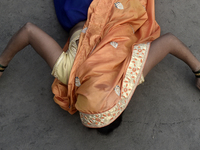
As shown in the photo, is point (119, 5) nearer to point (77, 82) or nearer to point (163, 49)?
point (163, 49)

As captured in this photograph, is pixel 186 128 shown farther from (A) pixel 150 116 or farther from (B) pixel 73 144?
(B) pixel 73 144

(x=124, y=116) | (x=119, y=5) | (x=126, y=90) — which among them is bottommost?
(x=124, y=116)

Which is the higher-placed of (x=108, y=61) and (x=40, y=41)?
(x=40, y=41)

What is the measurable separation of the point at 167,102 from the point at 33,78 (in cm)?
117

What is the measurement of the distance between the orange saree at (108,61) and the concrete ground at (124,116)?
8.8 inches

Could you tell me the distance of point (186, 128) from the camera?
1.46 metres

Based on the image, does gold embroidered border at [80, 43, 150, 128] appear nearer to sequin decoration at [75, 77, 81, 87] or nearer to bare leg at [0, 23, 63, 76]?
sequin decoration at [75, 77, 81, 87]

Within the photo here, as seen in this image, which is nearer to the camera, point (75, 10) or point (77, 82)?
point (77, 82)

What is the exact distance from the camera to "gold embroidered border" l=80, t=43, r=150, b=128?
1.11 metres

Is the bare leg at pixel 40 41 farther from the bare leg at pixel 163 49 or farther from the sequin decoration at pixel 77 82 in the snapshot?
the bare leg at pixel 163 49

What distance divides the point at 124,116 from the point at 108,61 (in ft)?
1.88

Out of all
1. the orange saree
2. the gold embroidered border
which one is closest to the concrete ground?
the orange saree

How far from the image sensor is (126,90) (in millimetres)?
1148

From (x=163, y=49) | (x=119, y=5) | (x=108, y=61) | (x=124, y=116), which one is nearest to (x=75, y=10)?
(x=119, y=5)
